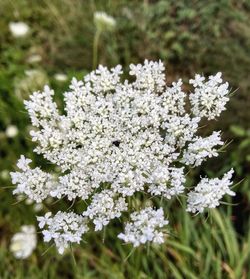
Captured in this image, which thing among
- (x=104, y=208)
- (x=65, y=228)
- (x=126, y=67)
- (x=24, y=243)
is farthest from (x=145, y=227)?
(x=126, y=67)

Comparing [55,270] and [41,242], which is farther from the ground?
[41,242]

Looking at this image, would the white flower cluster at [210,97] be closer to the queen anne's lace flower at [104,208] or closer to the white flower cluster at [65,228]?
the queen anne's lace flower at [104,208]

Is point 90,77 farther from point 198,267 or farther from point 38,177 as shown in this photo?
point 198,267

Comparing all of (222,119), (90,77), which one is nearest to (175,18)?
(222,119)

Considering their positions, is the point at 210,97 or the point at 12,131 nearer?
the point at 210,97

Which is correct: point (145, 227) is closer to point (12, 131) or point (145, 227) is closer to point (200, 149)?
point (200, 149)

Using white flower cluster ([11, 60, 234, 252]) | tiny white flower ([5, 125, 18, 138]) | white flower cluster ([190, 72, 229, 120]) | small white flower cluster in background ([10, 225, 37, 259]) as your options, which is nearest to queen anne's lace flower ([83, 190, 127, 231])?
white flower cluster ([11, 60, 234, 252])

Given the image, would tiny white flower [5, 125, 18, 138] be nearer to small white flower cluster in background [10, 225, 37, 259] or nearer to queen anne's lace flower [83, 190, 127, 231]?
small white flower cluster in background [10, 225, 37, 259]
